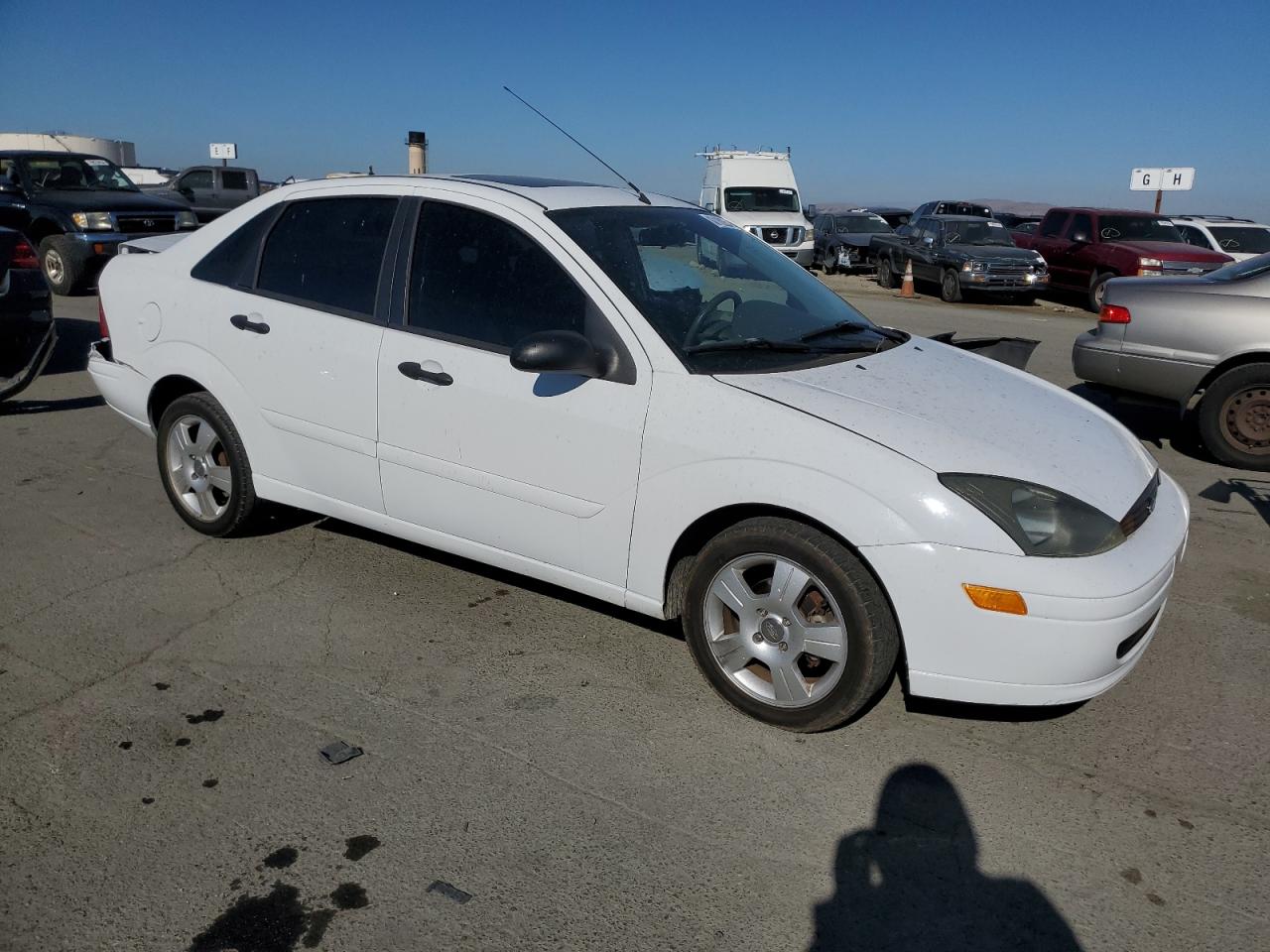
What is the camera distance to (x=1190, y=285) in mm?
7285

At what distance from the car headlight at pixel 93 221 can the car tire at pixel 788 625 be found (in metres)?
12.5

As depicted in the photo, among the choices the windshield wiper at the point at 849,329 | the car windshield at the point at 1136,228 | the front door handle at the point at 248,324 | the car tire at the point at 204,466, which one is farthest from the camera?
the car windshield at the point at 1136,228

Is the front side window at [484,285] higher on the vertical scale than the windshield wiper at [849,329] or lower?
higher

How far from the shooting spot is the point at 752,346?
146 inches

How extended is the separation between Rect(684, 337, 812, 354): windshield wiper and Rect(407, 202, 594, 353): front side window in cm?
40

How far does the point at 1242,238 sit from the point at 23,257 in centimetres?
1849

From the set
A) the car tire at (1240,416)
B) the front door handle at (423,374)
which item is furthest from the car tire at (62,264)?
the car tire at (1240,416)

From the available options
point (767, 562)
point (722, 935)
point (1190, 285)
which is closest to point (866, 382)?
point (767, 562)

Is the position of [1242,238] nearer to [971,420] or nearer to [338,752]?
[971,420]

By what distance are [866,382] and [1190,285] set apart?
194 inches

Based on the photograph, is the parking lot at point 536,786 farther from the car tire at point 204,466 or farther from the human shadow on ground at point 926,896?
the car tire at point 204,466

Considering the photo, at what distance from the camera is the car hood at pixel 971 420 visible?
126 inches

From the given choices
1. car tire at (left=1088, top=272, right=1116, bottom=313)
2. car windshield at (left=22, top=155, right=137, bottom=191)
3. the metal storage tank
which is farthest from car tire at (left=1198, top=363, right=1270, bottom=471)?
the metal storage tank

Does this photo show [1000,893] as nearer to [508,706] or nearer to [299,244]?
[508,706]
